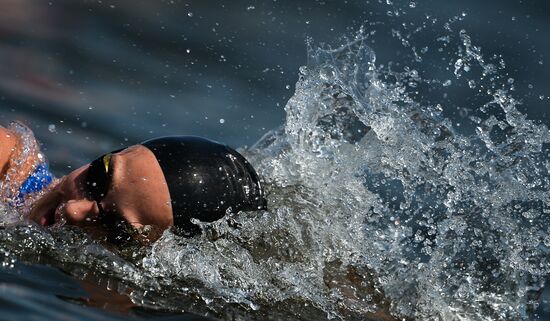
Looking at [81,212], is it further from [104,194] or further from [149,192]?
[149,192]

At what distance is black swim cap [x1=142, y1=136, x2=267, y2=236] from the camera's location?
4.75 meters

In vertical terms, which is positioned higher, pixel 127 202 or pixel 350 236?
pixel 127 202

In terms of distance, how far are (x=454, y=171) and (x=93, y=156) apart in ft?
8.02

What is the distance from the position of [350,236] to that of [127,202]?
1301 millimetres

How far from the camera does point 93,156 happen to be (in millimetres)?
7000

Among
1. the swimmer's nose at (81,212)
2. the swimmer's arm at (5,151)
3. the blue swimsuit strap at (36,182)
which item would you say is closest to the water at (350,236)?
the swimmer's nose at (81,212)

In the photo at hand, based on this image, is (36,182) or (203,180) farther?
(36,182)

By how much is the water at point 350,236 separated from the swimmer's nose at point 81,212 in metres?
0.07

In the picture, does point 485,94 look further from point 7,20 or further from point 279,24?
point 7,20

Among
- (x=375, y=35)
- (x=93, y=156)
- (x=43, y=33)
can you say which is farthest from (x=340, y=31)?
(x=93, y=156)

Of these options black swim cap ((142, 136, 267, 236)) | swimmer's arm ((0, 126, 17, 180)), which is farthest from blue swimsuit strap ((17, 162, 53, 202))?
black swim cap ((142, 136, 267, 236))

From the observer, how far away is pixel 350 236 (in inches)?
215

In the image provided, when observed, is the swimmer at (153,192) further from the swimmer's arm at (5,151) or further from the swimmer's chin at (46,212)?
the swimmer's arm at (5,151)

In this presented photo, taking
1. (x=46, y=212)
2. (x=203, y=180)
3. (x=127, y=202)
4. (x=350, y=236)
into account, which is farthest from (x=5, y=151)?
(x=350, y=236)
